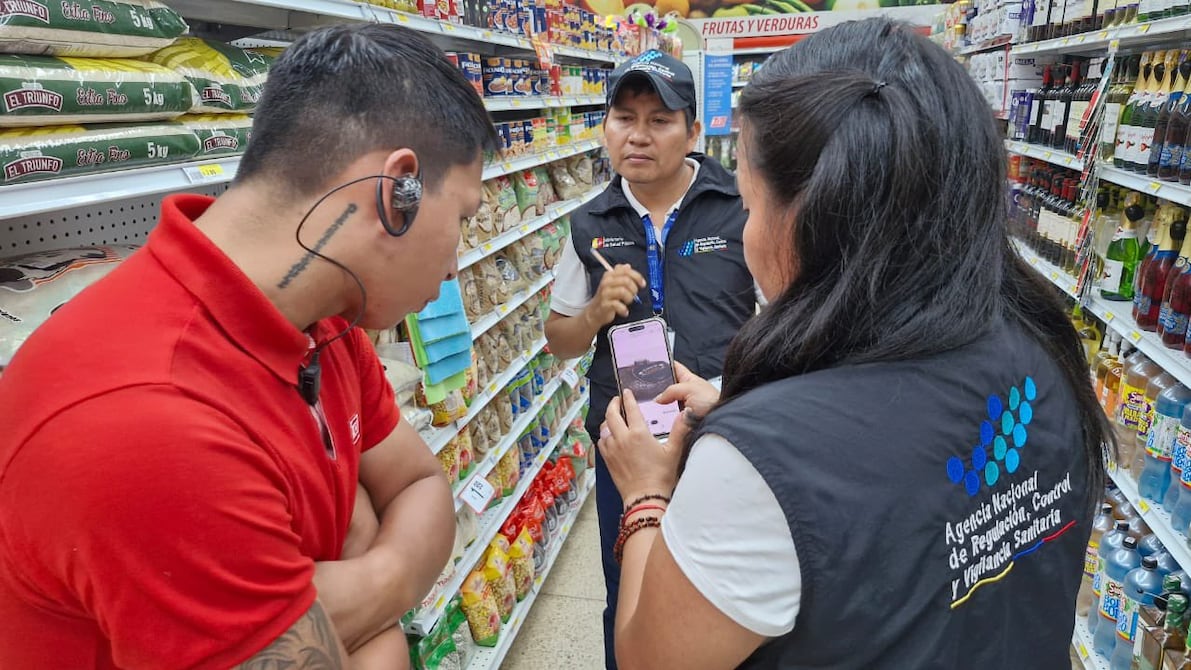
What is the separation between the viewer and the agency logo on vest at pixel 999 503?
0.90 meters

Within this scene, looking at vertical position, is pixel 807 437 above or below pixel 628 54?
below

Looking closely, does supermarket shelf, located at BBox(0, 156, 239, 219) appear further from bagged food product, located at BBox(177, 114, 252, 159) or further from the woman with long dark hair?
the woman with long dark hair

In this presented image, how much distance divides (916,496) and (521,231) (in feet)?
8.61

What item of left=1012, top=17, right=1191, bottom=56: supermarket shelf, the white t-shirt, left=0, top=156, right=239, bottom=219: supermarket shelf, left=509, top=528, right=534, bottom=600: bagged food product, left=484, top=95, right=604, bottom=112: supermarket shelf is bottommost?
left=509, top=528, right=534, bottom=600: bagged food product

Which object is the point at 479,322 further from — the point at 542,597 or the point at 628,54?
the point at 628,54

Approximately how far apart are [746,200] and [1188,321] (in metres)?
2.03

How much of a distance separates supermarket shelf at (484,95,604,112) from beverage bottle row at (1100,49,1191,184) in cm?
225

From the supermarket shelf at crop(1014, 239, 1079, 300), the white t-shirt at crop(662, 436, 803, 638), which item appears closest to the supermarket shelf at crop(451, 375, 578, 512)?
the white t-shirt at crop(662, 436, 803, 638)

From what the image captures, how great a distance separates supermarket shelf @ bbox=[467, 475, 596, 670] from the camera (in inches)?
110

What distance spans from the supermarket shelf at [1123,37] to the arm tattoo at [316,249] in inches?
95.4

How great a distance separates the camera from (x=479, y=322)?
9.60 feet

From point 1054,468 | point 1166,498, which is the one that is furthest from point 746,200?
point 1166,498

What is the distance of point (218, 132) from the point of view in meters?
1.54

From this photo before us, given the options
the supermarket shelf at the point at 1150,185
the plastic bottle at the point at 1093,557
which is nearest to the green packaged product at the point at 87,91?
the supermarket shelf at the point at 1150,185
